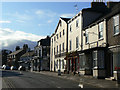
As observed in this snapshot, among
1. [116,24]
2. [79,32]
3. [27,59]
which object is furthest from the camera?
[27,59]

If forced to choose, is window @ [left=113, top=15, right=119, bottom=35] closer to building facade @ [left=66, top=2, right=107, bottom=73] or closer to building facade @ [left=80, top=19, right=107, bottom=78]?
building facade @ [left=80, top=19, right=107, bottom=78]

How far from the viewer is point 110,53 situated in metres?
24.0

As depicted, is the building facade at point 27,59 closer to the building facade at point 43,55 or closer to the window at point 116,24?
the building facade at point 43,55

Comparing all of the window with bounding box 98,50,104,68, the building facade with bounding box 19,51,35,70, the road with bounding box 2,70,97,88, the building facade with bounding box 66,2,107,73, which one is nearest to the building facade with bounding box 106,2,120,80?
the window with bounding box 98,50,104,68

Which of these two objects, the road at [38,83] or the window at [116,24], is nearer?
the road at [38,83]

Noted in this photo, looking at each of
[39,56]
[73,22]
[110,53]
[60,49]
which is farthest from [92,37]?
[39,56]

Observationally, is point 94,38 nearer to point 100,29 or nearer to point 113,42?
point 100,29

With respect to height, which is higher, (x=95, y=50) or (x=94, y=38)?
(x=94, y=38)

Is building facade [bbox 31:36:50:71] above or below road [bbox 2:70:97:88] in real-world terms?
above

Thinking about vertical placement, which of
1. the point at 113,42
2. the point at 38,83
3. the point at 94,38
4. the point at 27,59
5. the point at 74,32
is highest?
the point at 74,32

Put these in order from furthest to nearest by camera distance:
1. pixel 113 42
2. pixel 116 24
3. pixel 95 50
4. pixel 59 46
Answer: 1. pixel 59 46
2. pixel 95 50
3. pixel 113 42
4. pixel 116 24

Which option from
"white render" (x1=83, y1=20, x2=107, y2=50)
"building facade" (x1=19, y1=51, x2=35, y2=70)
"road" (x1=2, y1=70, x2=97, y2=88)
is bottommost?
"road" (x1=2, y1=70, x2=97, y2=88)

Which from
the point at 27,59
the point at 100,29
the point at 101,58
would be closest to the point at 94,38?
the point at 100,29

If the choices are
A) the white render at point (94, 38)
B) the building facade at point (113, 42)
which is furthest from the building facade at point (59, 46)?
the building facade at point (113, 42)
